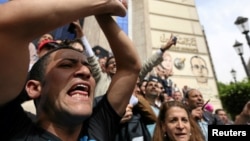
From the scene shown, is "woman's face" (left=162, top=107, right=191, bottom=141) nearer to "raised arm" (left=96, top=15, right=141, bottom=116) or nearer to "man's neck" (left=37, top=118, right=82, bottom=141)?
"raised arm" (left=96, top=15, right=141, bottom=116)

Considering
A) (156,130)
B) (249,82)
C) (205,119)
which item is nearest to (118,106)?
(156,130)

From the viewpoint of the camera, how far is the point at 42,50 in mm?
2406

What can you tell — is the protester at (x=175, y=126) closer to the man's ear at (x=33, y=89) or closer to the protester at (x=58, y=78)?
the protester at (x=58, y=78)

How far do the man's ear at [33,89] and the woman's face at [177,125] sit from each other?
128 centimetres

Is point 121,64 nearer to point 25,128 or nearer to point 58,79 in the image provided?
point 58,79

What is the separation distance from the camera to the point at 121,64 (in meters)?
1.56

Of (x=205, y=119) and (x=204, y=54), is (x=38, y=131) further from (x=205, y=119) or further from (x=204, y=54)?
(x=204, y=54)

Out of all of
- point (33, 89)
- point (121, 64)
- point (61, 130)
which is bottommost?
point (61, 130)

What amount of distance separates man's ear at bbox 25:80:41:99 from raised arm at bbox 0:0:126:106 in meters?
0.23

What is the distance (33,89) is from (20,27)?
15.9 inches

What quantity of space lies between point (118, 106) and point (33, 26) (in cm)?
66

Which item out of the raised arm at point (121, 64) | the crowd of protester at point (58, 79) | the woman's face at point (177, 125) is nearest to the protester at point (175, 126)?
the woman's face at point (177, 125)

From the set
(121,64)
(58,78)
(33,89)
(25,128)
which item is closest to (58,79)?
(58,78)

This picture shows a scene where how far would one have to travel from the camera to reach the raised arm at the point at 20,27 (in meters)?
1.02
